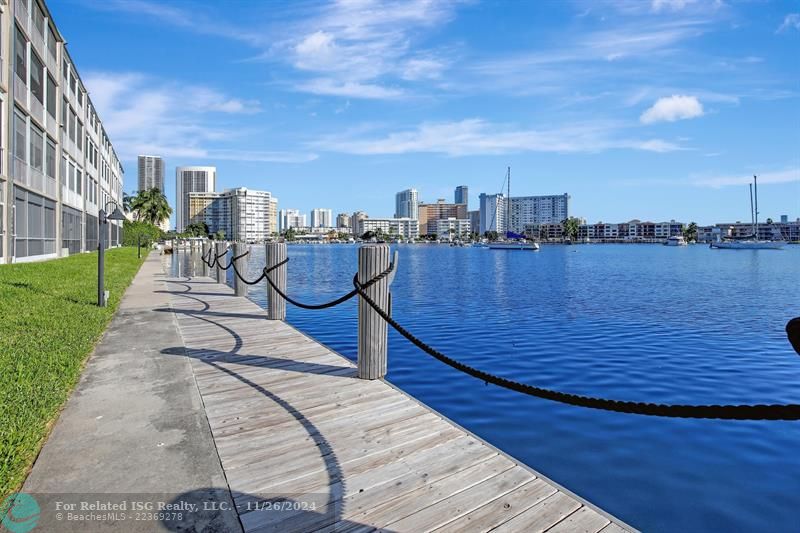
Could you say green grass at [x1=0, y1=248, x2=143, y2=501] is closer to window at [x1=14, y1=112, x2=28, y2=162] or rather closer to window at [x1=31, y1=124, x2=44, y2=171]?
window at [x1=14, y1=112, x2=28, y2=162]

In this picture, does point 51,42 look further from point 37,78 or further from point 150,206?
point 150,206

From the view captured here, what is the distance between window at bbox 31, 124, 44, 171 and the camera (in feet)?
81.7

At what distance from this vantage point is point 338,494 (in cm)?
361

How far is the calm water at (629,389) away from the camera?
544cm

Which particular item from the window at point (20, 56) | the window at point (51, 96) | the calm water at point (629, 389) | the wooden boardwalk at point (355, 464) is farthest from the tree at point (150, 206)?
the wooden boardwalk at point (355, 464)

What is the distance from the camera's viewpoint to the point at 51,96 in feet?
97.2

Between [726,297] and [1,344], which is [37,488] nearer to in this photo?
[1,344]

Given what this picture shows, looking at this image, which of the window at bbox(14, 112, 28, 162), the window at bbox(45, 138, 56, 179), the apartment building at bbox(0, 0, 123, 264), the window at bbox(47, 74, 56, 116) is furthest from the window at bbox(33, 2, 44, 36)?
the window at bbox(14, 112, 28, 162)

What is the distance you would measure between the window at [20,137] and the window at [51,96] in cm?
644

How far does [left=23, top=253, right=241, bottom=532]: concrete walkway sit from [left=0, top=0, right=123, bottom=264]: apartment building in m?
20.1

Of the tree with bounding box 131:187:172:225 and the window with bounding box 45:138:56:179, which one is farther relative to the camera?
the tree with bounding box 131:187:172:225

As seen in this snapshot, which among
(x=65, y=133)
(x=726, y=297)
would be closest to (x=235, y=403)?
(x=726, y=297)

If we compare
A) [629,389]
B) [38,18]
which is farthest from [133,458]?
[38,18]

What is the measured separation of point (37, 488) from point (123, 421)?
4.54 feet
